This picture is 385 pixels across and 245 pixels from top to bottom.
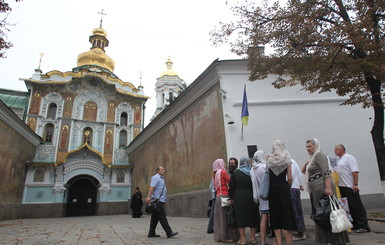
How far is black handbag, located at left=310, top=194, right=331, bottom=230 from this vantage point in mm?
3830

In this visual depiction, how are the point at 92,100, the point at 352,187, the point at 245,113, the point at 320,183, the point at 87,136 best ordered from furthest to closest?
the point at 92,100
the point at 87,136
the point at 245,113
the point at 352,187
the point at 320,183

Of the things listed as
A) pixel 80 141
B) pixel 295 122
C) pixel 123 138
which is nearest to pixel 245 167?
pixel 295 122

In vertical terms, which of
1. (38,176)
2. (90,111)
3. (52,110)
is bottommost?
(38,176)

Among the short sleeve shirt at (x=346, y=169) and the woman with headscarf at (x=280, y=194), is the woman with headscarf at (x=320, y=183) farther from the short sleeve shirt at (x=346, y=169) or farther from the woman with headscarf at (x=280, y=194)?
the short sleeve shirt at (x=346, y=169)

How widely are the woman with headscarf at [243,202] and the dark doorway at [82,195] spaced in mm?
20703

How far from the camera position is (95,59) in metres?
28.5

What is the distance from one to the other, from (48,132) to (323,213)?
2378 centimetres

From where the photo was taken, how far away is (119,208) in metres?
22.4

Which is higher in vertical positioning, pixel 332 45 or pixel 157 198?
pixel 332 45

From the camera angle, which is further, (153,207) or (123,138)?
(123,138)

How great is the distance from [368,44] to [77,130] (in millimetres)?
22539

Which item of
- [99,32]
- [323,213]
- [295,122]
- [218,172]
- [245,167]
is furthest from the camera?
[99,32]

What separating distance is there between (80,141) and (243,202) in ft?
70.5

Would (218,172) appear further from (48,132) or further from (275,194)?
(48,132)
